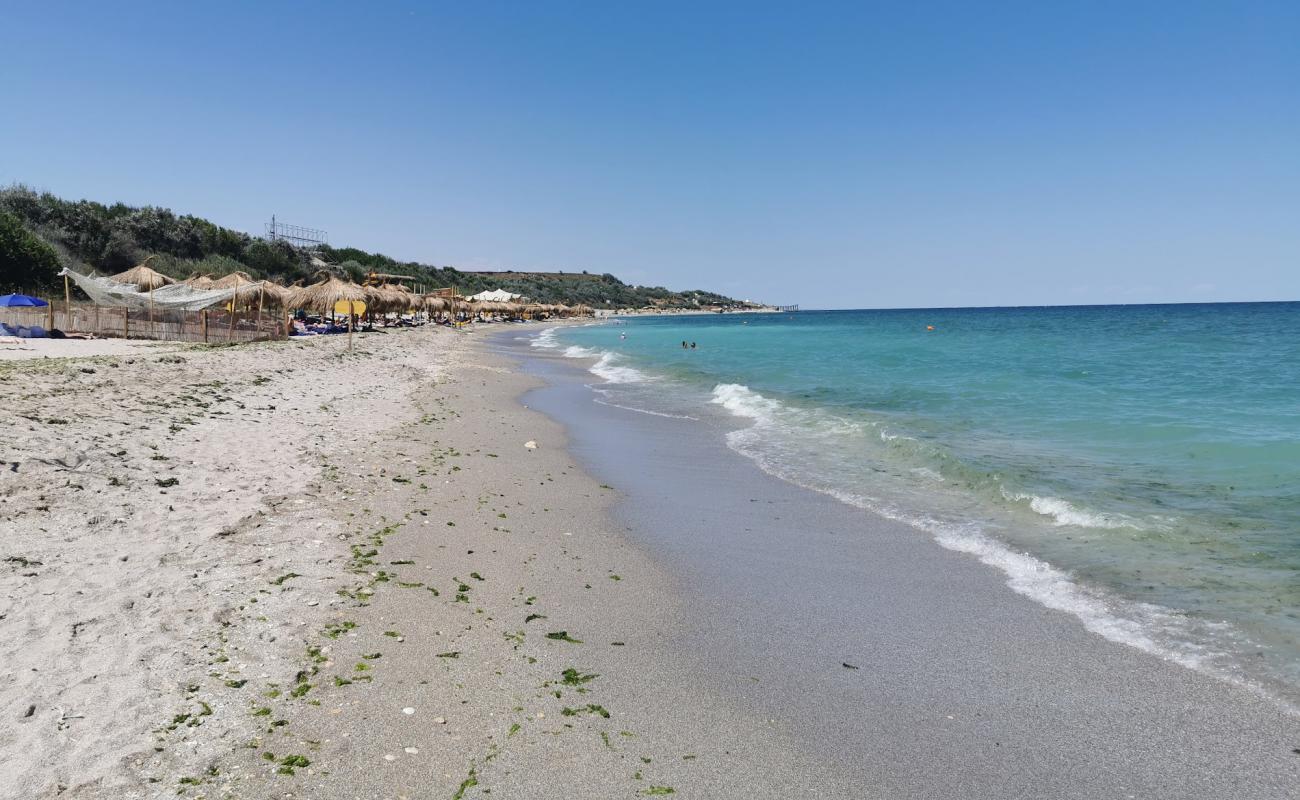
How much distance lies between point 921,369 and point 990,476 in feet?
59.7

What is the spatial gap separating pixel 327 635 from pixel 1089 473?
8.86 metres

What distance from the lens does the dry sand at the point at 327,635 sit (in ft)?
9.61

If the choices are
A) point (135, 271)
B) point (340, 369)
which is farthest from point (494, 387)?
point (135, 271)

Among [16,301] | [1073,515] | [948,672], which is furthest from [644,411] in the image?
[16,301]

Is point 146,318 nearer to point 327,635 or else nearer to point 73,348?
point 73,348

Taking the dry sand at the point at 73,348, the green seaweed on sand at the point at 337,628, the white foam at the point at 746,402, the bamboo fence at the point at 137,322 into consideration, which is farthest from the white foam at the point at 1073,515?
the bamboo fence at the point at 137,322

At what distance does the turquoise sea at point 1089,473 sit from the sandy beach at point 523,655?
1.77 ft

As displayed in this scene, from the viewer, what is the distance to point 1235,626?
15.1 feet

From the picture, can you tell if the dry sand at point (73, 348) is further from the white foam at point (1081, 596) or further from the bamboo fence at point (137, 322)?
the white foam at point (1081, 596)

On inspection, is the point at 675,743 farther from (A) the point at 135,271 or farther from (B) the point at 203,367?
(A) the point at 135,271

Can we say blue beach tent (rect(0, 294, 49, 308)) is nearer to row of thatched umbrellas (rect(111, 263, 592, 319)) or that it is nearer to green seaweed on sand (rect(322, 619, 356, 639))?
row of thatched umbrellas (rect(111, 263, 592, 319))

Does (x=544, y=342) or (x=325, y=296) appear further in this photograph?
(x=544, y=342)

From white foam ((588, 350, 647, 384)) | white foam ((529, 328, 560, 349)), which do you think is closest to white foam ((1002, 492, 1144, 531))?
white foam ((588, 350, 647, 384))

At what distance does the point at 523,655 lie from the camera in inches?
158
